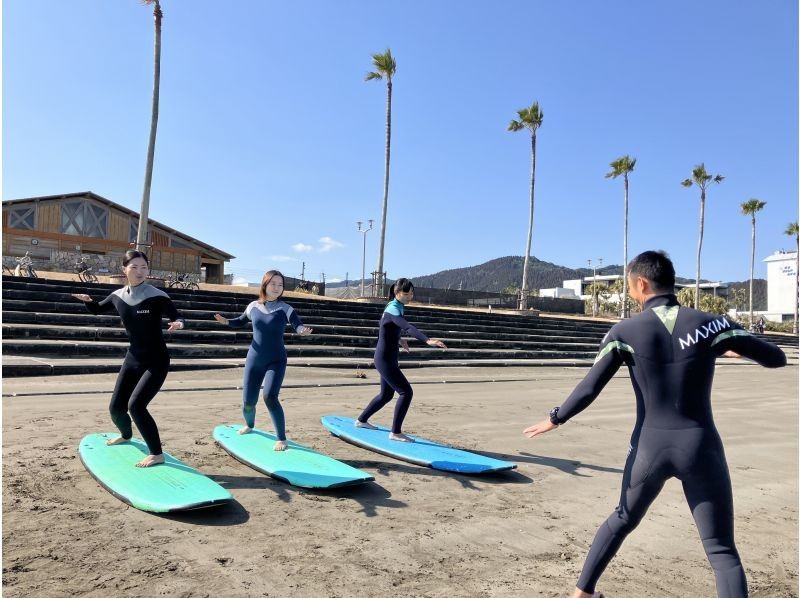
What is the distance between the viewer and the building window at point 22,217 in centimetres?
3114

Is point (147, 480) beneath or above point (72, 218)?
beneath

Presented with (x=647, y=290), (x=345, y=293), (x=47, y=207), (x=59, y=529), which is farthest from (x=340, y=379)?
(x=345, y=293)

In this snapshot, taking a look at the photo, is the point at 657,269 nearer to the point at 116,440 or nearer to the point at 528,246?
the point at 116,440

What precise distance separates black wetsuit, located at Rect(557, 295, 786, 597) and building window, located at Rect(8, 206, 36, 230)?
119 feet

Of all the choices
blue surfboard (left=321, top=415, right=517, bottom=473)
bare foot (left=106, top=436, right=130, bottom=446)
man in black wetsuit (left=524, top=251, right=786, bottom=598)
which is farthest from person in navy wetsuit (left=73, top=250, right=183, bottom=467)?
man in black wetsuit (left=524, top=251, right=786, bottom=598)

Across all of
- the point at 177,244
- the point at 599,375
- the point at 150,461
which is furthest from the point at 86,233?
the point at 599,375

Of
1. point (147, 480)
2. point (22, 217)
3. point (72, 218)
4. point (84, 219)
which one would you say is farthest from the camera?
point (84, 219)

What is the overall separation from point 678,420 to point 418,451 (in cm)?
369

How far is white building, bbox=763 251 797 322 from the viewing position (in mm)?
90625

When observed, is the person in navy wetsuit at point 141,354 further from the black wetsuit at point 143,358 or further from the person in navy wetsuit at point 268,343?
the person in navy wetsuit at point 268,343

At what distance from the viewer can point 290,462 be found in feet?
17.3

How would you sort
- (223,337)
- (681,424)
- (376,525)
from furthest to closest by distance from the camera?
(223,337) → (376,525) → (681,424)

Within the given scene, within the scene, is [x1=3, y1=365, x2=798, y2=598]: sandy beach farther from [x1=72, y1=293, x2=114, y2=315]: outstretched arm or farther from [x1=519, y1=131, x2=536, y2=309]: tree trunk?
[x1=519, y1=131, x2=536, y2=309]: tree trunk

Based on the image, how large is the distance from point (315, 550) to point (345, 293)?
4051cm
